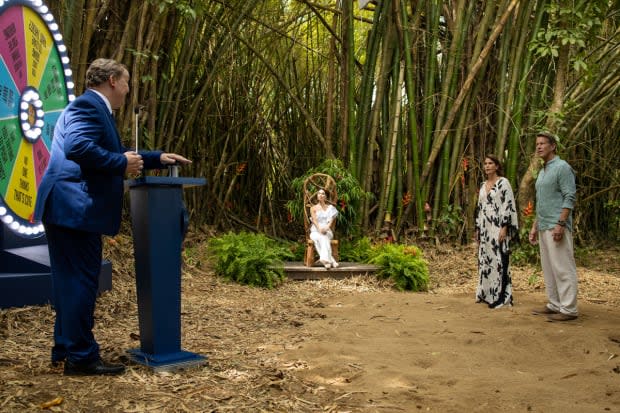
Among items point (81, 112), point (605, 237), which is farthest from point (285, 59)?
point (81, 112)

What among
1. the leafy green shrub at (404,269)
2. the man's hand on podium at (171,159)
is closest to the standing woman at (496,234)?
the leafy green shrub at (404,269)

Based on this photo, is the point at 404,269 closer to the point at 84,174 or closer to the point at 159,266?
the point at 159,266

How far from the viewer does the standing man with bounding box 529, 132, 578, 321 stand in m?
3.85

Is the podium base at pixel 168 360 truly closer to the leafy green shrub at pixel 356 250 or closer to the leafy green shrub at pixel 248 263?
the leafy green shrub at pixel 248 263

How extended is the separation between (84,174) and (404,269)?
10.8 feet

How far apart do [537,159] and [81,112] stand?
4.22 m

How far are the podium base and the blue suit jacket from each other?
53 centimetres

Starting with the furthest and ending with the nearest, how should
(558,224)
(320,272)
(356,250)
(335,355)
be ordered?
(356,250), (320,272), (558,224), (335,355)

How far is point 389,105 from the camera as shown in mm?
6410

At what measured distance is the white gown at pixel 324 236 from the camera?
5.39 m

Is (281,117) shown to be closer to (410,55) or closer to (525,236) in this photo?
(410,55)

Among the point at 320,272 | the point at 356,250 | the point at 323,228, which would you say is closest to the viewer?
the point at 320,272

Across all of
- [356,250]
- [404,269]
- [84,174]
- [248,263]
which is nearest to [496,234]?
[404,269]

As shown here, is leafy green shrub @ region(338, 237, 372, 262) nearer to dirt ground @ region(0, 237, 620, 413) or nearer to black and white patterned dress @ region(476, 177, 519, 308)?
dirt ground @ region(0, 237, 620, 413)
